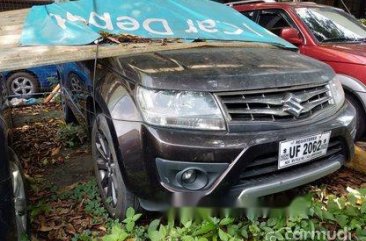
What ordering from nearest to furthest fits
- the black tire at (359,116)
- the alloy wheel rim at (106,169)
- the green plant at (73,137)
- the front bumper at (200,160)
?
the front bumper at (200,160) < the alloy wheel rim at (106,169) < the black tire at (359,116) < the green plant at (73,137)

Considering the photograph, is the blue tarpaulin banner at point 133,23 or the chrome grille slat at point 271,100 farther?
the blue tarpaulin banner at point 133,23

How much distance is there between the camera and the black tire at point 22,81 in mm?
7641

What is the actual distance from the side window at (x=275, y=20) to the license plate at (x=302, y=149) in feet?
8.91

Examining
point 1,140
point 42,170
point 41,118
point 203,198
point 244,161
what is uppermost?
point 1,140

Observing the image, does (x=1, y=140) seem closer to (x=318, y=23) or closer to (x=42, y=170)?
(x=42, y=170)

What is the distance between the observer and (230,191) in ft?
7.82

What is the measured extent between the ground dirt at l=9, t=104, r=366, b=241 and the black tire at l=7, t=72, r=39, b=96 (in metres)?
2.37

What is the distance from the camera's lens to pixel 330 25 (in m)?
4.98

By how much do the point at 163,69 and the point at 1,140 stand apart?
3.62 feet

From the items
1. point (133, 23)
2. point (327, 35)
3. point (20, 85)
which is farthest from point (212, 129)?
point (20, 85)

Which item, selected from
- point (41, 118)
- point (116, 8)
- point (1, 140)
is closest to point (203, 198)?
point (1, 140)

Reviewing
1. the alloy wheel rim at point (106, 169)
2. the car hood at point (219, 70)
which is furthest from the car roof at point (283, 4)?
the alloy wheel rim at point (106, 169)

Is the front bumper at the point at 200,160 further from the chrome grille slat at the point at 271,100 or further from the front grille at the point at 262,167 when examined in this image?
the chrome grille slat at the point at 271,100

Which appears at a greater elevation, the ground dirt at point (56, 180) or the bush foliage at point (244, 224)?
the bush foliage at point (244, 224)
